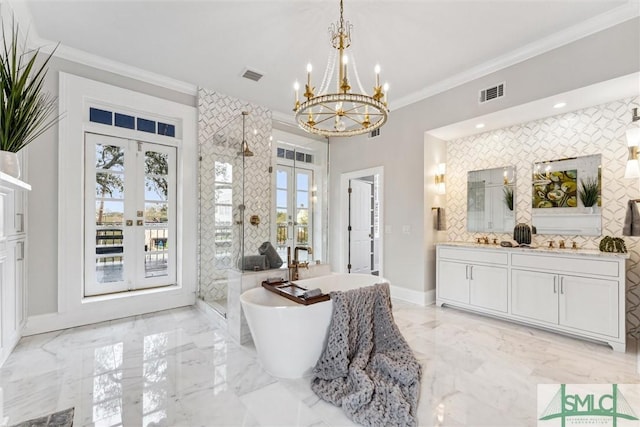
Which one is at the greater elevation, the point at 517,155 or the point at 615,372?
the point at 517,155

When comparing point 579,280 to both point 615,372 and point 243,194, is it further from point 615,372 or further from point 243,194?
point 243,194

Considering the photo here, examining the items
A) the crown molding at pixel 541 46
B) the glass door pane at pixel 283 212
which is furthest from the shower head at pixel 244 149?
the crown molding at pixel 541 46

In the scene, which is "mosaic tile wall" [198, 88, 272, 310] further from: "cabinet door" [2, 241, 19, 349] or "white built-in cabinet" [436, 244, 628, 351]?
"white built-in cabinet" [436, 244, 628, 351]

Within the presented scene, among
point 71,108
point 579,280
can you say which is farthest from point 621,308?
point 71,108

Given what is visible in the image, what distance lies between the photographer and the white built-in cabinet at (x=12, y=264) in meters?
2.16

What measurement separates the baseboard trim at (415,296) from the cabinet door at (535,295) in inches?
40.3

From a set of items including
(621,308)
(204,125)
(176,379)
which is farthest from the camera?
(204,125)

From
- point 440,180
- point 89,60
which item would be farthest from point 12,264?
point 440,180

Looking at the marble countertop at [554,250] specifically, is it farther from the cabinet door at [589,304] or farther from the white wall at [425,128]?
the white wall at [425,128]

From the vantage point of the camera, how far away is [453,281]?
3777mm

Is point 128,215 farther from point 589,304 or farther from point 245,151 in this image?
point 589,304

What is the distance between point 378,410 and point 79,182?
367 cm

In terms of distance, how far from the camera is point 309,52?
3.05m

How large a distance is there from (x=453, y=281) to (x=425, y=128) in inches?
83.2
